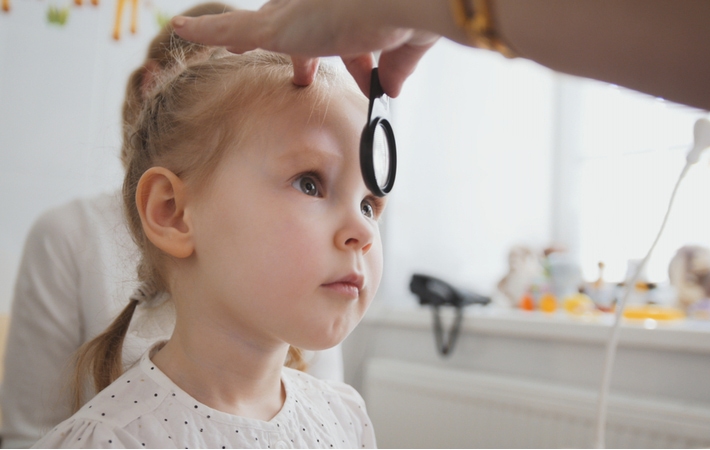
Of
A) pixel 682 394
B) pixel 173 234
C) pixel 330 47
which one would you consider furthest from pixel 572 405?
pixel 330 47

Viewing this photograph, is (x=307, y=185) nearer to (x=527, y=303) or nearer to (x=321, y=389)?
(x=321, y=389)

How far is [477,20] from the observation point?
0.40 metres

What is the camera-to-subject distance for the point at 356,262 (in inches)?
26.3

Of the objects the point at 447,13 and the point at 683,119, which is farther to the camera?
the point at 683,119

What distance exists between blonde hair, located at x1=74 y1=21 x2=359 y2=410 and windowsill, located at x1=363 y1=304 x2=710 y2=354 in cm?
104

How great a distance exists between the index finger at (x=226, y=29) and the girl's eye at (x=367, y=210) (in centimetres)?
28

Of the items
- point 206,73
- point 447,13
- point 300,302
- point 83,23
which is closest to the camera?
point 447,13

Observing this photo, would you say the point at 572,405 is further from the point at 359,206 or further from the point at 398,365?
the point at 359,206

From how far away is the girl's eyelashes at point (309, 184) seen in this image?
0.68 meters

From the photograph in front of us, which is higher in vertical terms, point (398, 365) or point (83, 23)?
point (83, 23)

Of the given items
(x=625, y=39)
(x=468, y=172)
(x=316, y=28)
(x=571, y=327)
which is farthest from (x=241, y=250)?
(x=468, y=172)

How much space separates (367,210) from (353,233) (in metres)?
0.12

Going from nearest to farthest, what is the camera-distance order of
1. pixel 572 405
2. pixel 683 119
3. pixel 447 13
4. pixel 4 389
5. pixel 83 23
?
pixel 447 13 < pixel 4 389 < pixel 572 405 < pixel 83 23 < pixel 683 119

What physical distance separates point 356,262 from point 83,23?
1.44 m
